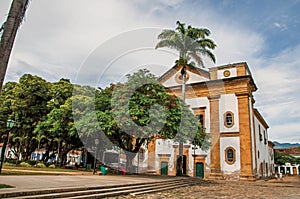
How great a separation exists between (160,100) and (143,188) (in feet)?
20.2

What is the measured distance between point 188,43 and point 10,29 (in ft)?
54.8

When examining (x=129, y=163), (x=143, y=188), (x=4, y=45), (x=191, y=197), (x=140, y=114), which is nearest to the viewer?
(x=4, y=45)

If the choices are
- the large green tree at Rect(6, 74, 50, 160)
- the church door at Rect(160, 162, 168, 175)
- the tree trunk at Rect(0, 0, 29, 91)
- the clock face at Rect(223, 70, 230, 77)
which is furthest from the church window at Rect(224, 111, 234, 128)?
the tree trunk at Rect(0, 0, 29, 91)

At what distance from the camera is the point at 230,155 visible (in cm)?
2316

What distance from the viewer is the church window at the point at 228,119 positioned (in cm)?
2392

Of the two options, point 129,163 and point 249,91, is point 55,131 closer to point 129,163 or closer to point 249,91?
point 129,163

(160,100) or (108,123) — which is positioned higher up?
(160,100)

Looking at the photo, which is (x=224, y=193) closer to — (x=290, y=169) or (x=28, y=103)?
(x=28, y=103)

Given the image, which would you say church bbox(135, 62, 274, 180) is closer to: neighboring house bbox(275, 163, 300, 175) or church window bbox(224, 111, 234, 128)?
church window bbox(224, 111, 234, 128)

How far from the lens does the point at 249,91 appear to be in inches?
966

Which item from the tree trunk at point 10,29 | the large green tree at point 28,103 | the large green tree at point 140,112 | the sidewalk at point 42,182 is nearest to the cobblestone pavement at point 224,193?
the sidewalk at point 42,182

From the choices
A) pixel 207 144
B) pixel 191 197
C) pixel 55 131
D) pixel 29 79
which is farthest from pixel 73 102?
pixel 191 197

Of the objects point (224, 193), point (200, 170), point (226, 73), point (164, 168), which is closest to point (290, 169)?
point (200, 170)

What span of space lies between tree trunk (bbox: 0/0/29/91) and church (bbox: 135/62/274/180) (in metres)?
17.4
